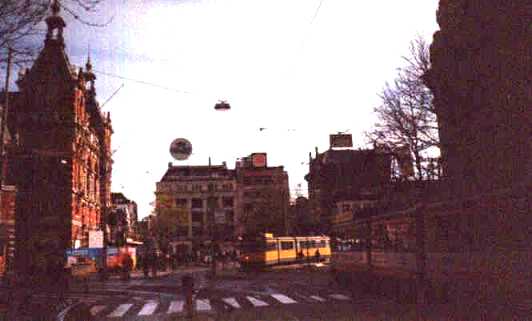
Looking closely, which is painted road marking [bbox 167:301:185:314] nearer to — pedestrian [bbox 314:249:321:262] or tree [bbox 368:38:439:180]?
tree [bbox 368:38:439:180]

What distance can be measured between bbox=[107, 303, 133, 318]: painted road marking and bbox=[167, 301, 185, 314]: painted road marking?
1516 millimetres

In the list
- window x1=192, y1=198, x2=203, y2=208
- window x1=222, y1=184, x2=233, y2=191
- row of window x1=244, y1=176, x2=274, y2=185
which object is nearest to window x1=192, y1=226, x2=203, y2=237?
window x1=192, y1=198, x2=203, y2=208

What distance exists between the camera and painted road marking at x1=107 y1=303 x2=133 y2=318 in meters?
17.5

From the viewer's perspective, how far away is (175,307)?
Result: 19016 mm

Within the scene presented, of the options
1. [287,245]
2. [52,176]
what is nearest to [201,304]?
[287,245]

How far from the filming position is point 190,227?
111m

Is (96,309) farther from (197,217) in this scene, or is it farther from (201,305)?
(197,217)

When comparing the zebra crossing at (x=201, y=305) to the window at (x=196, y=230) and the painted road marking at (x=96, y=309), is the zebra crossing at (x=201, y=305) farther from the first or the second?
the window at (x=196, y=230)

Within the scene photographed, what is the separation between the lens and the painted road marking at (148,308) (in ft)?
58.4

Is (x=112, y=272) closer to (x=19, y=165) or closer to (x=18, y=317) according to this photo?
(x=19, y=165)

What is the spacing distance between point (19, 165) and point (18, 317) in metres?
41.6

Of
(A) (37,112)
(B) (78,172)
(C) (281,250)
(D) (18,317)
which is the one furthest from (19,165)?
(D) (18,317)

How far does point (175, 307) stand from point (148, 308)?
97cm

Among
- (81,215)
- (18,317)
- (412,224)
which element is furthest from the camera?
(81,215)
